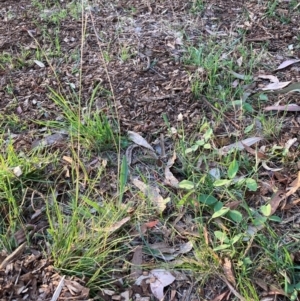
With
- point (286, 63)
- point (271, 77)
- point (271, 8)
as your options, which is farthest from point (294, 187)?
point (271, 8)

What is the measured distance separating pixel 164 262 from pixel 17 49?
1.44 meters

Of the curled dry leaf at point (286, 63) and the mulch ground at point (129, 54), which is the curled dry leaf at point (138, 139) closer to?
the mulch ground at point (129, 54)

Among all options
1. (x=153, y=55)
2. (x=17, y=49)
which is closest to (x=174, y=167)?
(x=153, y=55)

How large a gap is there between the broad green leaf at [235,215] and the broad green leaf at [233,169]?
0.13 metres

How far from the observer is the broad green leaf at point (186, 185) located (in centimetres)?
166

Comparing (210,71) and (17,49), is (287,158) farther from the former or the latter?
(17,49)

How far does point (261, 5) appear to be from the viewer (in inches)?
104

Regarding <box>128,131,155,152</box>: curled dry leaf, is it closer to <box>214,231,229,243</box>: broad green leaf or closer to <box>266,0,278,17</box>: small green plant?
<box>214,231,229,243</box>: broad green leaf

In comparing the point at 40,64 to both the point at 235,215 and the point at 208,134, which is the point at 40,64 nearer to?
the point at 208,134

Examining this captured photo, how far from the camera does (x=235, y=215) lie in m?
1.56

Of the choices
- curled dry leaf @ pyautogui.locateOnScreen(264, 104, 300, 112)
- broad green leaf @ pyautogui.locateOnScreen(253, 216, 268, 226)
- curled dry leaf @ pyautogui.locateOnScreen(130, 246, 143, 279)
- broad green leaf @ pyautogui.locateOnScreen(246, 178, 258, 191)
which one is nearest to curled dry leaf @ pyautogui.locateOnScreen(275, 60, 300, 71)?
curled dry leaf @ pyautogui.locateOnScreen(264, 104, 300, 112)

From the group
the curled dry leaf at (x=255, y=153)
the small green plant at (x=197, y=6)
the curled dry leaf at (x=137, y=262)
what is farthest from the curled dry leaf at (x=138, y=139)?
the small green plant at (x=197, y=6)

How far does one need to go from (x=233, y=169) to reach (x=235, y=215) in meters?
0.18

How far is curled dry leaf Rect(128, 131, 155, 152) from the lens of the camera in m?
1.88
